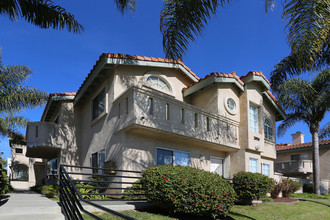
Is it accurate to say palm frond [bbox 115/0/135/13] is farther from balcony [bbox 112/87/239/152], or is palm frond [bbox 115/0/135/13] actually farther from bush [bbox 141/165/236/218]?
bush [bbox 141/165/236/218]

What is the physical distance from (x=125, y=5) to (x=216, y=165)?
9.99m

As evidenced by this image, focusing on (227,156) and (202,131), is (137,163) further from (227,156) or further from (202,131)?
(227,156)

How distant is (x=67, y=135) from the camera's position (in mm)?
17125

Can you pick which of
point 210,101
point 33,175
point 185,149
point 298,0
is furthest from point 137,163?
point 33,175

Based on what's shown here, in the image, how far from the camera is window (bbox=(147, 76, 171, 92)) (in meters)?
15.3

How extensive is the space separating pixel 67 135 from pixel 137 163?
6.98m

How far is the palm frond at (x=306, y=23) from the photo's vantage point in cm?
809

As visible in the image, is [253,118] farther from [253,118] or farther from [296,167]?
[296,167]

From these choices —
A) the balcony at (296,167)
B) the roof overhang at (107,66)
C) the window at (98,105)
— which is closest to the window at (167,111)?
the roof overhang at (107,66)

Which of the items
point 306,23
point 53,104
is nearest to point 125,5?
point 306,23

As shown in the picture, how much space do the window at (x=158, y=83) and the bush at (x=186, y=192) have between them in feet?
22.0

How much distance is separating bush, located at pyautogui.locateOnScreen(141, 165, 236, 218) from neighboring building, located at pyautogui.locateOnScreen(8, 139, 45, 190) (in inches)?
947

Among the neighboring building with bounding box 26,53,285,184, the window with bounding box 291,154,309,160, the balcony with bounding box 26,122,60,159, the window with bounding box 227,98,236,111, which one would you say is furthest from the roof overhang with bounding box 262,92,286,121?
the balcony with bounding box 26,122,60,159

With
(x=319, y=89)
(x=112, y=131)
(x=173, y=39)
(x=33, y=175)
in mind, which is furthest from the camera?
(x=33, y=175)
